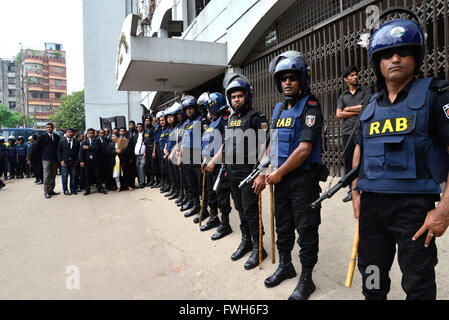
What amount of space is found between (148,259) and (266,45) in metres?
6.48

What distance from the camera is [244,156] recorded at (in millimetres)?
3082

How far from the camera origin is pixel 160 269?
2939 millimetres

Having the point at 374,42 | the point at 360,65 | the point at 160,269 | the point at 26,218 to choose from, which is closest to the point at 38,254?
the point at 160,269

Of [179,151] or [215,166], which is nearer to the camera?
[215,166]

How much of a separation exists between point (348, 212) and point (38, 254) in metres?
4.21

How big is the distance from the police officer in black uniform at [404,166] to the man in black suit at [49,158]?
7.98m

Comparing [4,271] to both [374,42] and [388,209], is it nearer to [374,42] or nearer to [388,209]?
[388,209]

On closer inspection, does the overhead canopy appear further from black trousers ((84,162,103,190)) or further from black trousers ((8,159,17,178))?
black trousers ((8,159,17,178))

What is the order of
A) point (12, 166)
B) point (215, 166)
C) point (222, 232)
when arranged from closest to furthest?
point (222, 232), point (215, 166), point (12, 166)

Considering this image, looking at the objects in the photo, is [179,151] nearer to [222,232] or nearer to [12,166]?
[222,232]

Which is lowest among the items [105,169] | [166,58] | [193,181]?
[193,181]

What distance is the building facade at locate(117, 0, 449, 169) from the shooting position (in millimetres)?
4634

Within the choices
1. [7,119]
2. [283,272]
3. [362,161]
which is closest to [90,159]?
[283,272]

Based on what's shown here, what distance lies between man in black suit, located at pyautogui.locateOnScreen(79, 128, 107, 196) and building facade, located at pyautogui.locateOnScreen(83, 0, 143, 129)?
1598 cm
